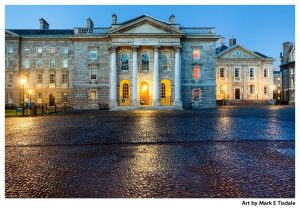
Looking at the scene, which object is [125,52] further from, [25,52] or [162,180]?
[162,180]

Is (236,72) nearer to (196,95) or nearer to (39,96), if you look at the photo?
(196,95)

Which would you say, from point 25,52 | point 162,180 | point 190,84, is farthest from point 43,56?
point 162,180

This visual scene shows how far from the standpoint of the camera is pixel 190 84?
38031 mm

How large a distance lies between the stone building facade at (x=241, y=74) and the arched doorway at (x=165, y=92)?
20.4 metres

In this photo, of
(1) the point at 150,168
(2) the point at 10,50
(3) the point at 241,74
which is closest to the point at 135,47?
(2) the point at 10,50

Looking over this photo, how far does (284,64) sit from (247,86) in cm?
1586

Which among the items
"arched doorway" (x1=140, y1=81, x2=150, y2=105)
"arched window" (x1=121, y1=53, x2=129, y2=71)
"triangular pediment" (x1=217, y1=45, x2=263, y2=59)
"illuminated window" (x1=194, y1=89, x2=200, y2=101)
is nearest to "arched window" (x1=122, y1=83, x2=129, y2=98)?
"arched doorway" (x1=140, y1=81, x2=150, y2=105)

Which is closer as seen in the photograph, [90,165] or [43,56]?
[90,165]

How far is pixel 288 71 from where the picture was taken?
5912cm

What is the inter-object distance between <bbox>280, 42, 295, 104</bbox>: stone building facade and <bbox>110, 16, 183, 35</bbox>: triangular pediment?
124 ft

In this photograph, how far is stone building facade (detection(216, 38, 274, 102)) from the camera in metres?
53.1

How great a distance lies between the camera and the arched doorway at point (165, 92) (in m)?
37.2

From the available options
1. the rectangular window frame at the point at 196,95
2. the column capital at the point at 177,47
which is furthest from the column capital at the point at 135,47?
the rectangular window frame at the point at 196,95

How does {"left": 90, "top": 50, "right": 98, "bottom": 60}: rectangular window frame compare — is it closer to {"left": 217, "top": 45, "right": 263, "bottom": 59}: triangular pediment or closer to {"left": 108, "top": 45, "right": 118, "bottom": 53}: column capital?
{"left": 108, "top": 45, "right": 118, "bottom": 53}: column capital
